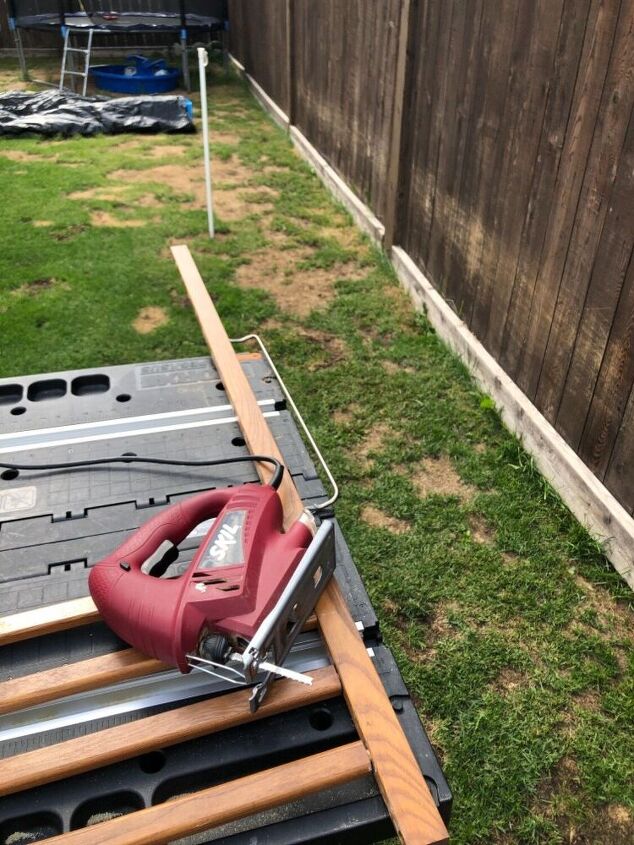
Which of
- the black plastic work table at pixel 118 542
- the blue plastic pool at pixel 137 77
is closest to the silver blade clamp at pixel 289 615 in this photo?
the black plastic work table at pixel 118 542

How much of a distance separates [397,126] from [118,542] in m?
3.51

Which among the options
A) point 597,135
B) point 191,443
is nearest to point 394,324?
point 597,135

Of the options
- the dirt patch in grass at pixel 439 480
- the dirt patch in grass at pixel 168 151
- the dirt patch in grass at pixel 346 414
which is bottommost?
the dirt patch in grass at pixel 439 480

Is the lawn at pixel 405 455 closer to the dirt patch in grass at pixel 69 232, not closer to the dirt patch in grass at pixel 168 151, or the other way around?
the dirt patch in grass at pixel 69 232

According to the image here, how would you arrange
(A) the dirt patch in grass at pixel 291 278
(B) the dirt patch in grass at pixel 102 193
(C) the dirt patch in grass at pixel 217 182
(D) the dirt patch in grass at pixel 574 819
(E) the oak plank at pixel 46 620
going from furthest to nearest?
(B) the dirt patch in grass at pixel 102 193, (C) the dirt patch in grass at pixel 217 182, (A) the dirt patch in grass at pixel 291 278, (D) the dirt patch in grass at pixel 574 819, (E) the oak plank at pixel 46 620

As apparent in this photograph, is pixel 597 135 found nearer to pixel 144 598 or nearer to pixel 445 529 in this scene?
pixel 445 529

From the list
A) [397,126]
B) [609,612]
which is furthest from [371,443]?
[397,126]

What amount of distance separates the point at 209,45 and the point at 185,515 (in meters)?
12.2

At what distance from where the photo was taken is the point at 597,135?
251cm

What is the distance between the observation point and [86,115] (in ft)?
26.1

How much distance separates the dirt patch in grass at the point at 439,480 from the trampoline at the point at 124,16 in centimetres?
876

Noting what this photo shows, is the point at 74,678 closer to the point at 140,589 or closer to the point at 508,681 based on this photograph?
the point at 140,589

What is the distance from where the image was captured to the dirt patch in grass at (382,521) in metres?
2.80

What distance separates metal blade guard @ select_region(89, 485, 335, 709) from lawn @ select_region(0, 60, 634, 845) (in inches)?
31.7
